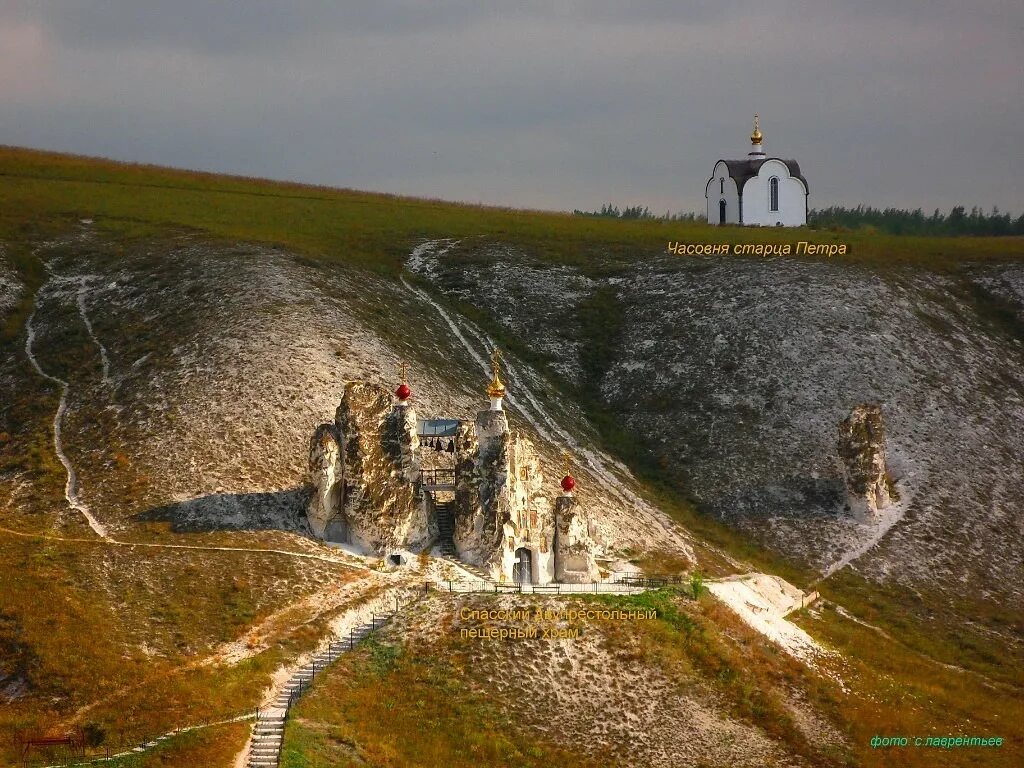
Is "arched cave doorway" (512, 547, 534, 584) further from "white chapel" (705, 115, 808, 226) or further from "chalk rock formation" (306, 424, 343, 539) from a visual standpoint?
"white chapel" (705, 115, 808, 226)

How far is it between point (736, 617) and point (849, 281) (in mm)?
53139

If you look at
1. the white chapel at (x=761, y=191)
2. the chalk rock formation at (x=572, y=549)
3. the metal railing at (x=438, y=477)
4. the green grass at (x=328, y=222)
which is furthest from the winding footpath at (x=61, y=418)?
the white chapel at (x=761, y=191)

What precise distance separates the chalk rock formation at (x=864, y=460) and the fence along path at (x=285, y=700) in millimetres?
35756

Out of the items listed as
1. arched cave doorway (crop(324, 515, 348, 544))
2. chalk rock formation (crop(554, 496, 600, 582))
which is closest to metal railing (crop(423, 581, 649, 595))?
chalk rock formation (crop(554, 496, 600, 582))

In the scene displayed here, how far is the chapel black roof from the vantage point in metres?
135

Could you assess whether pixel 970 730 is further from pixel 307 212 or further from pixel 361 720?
pixel 307 212

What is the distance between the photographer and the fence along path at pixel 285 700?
1864 inches

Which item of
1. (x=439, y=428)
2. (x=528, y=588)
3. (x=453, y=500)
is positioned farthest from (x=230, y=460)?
(x=528, y=588)

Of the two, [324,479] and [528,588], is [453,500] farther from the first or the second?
[528,588]

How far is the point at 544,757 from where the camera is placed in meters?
50.8

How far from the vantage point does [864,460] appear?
8144cm

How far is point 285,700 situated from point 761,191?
96.8 meters

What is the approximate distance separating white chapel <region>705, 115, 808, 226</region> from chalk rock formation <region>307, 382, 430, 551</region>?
79.5 meters

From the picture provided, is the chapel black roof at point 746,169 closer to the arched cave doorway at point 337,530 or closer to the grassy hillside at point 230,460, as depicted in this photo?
the grassy hillside at point 230,460
